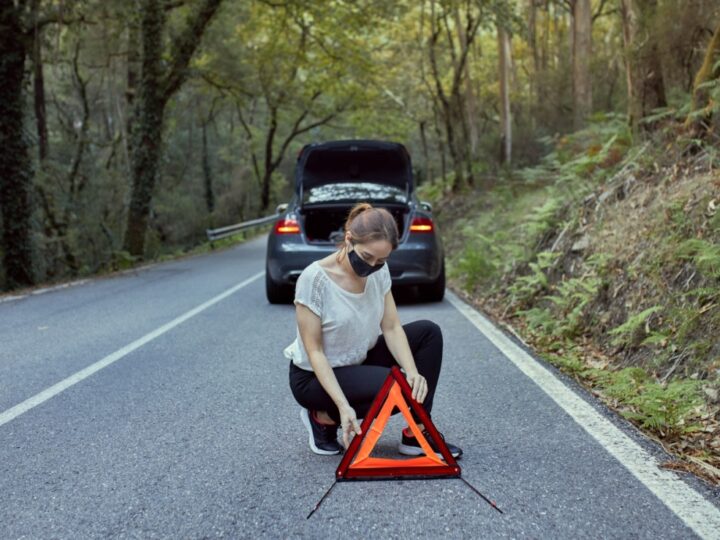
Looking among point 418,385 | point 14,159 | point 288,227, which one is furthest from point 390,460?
point 14,159

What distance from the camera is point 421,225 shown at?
1012 centimetres

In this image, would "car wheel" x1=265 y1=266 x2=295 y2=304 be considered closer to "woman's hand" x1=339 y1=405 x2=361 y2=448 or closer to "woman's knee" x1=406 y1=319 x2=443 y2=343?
"woman's knee" x1=406 y1=319 x2=443 y2=343

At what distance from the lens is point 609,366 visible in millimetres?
6215

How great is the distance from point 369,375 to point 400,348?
22cm

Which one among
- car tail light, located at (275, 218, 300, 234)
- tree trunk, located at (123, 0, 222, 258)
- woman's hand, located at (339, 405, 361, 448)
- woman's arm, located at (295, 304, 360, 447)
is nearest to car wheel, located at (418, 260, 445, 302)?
car tail light, located at (275, 218, 300, 234)

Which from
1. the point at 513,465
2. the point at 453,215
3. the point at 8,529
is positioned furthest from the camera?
the point at 453,215

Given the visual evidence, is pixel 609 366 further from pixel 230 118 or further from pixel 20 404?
pixel 230 118

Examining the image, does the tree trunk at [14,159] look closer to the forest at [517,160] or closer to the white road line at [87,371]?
the forest at [517,160]

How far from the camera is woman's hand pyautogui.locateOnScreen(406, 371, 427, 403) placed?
386cm

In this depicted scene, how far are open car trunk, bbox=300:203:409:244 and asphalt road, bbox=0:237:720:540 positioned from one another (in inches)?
114

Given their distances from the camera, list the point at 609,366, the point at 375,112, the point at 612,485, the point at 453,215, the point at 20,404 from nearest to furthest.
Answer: the point at 612,485 < the point at 20,404 < the point at 609,366 < the point at 453,215 < the point at 375,112

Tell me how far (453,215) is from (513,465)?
60.8 feet

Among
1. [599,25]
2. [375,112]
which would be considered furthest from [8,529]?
[599,25]

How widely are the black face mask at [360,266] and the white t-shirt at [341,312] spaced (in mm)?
163
